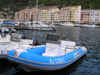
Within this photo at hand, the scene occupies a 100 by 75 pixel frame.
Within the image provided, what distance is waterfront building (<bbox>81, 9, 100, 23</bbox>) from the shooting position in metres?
117

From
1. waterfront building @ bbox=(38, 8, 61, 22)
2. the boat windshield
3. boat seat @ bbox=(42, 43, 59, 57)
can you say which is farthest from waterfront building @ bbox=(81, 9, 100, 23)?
boat seat @ bbox=(42, 43, 59, 57)

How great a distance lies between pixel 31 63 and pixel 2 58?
3630 mm

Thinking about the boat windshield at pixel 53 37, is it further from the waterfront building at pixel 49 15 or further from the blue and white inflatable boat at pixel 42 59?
the waterfront building at pixel 49 15

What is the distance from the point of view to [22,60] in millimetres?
9219

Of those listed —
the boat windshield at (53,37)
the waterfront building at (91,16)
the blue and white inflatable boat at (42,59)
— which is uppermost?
the waterfront building at (91,16)

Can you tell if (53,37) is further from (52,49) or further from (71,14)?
(71,14)

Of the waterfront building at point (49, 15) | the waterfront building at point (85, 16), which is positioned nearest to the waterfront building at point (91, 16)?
the waterfront building at point (85, 16)

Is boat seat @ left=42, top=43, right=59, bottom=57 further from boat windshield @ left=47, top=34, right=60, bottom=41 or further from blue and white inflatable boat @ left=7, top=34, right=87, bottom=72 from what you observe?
boat windshield @ left=47, top=34, right=60, bottom=41

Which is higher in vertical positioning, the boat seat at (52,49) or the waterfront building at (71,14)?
the waterfront building at (71,14)

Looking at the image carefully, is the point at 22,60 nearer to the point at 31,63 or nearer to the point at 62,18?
the point at 31,63

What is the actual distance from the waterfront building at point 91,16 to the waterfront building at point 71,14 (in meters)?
7.18

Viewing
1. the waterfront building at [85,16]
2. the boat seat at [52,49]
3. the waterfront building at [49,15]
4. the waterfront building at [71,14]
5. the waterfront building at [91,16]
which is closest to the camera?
the boat seat at [52,49]

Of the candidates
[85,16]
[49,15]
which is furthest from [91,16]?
[49,15]

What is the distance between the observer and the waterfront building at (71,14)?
376 ft
